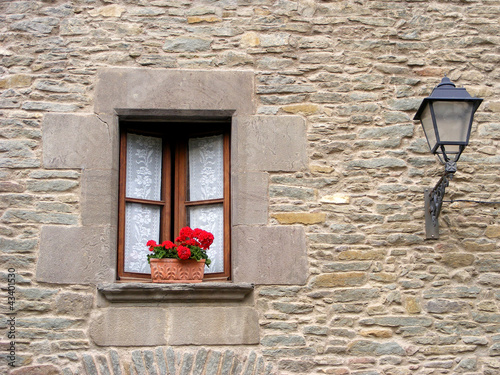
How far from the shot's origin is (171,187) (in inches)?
208

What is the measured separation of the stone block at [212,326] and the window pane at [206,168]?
903 millimetres

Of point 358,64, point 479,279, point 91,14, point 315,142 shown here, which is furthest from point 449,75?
point 91,14

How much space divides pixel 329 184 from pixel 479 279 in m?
1.22

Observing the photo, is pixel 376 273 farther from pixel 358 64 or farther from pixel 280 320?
pixel 358 64

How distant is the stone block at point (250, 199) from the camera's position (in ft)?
16.3

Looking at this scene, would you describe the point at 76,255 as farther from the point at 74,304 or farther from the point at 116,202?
the point at 116,202

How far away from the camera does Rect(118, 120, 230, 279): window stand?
5102 mm

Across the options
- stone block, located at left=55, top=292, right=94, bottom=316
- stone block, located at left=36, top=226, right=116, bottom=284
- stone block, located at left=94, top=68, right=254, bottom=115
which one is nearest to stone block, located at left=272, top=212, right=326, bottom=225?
stone block, located at left=94, top=68, right=254, bottom=115

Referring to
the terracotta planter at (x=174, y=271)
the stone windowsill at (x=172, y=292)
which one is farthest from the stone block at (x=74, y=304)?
the terracotta planter at (x=174, y=271)

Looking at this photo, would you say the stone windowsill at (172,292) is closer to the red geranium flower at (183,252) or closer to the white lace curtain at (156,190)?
the red geranium flower at (183,252)

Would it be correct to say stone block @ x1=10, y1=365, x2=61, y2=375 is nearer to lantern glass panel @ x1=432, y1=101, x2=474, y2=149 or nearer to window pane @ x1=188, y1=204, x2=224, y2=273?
window pane @ x1=188, y1=204, x2=224, y2=273

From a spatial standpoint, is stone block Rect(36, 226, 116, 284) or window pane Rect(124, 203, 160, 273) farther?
window pane Rect(124, 203, 160, 273)

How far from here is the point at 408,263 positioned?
4.91m

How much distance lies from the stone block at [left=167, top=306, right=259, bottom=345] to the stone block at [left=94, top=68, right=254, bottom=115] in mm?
1440
